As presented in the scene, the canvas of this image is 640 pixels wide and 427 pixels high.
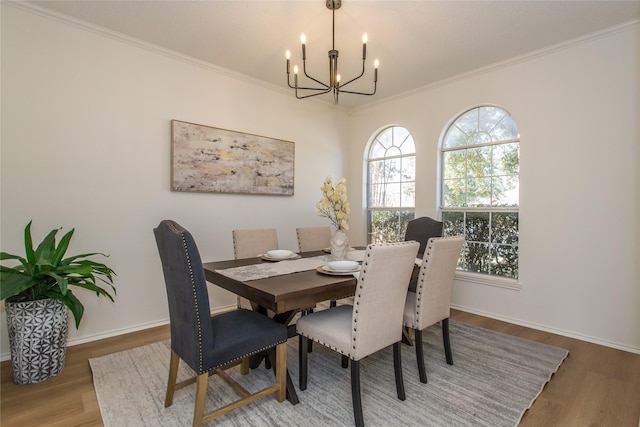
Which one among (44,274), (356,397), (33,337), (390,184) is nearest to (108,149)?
(44,274)

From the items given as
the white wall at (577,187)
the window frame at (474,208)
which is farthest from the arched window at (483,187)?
the white wall at (577,187)

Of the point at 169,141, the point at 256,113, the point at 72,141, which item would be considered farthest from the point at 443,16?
the point at 72,141

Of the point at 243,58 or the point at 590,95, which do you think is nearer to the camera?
the point at 590,95

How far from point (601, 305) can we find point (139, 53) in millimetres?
4704

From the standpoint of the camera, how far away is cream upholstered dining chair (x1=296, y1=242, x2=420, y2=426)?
5.58 feet

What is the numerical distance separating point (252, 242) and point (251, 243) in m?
0.02

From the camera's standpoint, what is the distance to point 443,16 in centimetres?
256

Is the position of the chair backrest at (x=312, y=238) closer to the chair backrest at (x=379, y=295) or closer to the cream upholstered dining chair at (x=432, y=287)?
the cream upholstered dining chair at (x=432, y=287)

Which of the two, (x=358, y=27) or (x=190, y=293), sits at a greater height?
(x=358, y=27)

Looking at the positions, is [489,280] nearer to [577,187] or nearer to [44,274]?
[577,187]

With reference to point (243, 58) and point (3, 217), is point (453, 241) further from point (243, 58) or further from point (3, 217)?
point (3, 217)

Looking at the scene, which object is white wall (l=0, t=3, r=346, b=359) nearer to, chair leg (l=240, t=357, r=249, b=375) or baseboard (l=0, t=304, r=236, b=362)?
baseboard (l=0, t=304, r=236, b=362)

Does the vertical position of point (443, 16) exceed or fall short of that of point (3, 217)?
it exceeds it

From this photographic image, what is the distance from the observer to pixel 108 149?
2.87m
